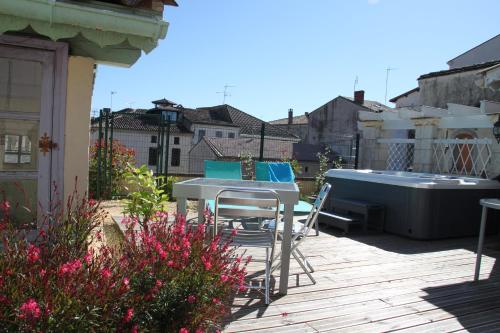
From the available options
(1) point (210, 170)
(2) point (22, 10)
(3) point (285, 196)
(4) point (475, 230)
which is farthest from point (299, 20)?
(2) point (22, 10)

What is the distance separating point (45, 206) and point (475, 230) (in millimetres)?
6424

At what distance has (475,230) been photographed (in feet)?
23.0

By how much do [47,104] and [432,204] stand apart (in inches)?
214

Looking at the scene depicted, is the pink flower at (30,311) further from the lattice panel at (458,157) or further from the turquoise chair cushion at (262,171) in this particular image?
the lattice panel at (458,157)

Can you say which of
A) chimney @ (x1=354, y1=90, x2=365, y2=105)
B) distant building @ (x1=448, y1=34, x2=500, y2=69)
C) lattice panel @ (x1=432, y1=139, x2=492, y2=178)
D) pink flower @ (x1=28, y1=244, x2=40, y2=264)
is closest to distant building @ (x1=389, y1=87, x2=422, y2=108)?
distant building @ (x1=448, y1=34, x2=500, y2=69)

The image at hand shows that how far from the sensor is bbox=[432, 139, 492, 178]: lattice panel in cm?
817

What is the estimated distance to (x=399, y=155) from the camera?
33.0 ft

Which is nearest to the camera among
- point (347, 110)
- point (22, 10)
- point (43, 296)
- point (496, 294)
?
point (43, 296)

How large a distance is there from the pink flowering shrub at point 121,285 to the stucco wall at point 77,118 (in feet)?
4.20

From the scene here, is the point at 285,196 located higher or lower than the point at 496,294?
higher

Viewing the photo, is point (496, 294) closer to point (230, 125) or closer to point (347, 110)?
point (347, 110)

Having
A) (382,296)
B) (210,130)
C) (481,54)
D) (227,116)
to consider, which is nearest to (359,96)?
(481,54)

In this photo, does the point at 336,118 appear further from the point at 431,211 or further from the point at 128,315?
the point at 128,315

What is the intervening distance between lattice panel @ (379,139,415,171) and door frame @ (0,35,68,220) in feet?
25.5
